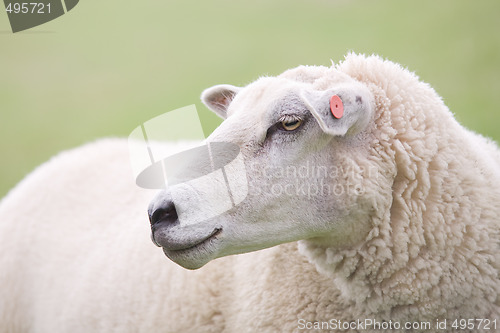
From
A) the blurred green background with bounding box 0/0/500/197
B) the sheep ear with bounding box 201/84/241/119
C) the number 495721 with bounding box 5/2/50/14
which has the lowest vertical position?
the sheep ear with bounding box 201/84/241/119

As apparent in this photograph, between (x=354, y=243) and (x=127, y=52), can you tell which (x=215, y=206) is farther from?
(x=127, y=52)

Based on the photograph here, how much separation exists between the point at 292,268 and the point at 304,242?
0.84ft

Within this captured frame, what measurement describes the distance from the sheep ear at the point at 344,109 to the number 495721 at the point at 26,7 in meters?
5.69

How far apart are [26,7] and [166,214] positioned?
5.87 m

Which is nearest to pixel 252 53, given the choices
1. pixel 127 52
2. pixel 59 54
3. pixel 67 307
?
pixel 127 52

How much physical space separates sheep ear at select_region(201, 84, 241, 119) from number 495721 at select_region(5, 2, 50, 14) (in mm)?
4882

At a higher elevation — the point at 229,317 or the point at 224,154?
the point at 224,154

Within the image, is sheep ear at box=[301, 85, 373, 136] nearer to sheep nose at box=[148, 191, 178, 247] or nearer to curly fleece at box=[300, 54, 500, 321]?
curly fleece at box=[300, 54, 500, 321]

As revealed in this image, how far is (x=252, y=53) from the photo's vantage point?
14195mm

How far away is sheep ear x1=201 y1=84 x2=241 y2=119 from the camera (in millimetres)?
2926

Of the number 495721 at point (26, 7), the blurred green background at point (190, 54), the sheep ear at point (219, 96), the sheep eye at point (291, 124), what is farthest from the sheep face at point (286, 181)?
the blurred green background at point (190, 54)

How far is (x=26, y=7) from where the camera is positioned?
285 inches

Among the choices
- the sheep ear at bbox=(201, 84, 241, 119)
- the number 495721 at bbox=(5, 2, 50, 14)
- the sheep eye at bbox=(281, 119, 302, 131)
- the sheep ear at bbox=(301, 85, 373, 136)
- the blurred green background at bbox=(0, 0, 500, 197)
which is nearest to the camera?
the sheep ear at bbox=(301, 85, 373, 136)

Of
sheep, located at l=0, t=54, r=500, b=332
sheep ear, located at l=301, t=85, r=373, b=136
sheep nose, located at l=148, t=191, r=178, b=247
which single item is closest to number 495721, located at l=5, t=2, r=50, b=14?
sheep, located at l=0, t=54, r=500, b=332
